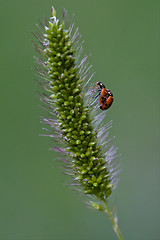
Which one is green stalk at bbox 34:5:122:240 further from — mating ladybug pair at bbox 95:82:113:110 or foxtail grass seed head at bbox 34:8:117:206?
mating ladybug pair at bbox 95:82:113:110

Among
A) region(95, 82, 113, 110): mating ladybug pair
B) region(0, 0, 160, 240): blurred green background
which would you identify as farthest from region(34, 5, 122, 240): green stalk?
region(0, 0, 160, 240): blurred green background

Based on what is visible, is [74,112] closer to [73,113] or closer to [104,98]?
[73,113]

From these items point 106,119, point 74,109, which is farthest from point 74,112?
point 106,119

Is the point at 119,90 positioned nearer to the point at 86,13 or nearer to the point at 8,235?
the point at 86,13

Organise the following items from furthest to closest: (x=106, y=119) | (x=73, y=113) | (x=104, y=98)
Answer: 1. (x=106, y=119)
2. (x=104, y=98)
3. (x=73, y=113)

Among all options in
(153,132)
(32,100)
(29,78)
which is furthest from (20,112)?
(153,132)

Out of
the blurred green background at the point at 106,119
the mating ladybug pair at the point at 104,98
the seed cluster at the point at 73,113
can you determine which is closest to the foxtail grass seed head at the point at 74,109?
the seed cluster at the point at 73,113

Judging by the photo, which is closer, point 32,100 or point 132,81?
point 32,100
